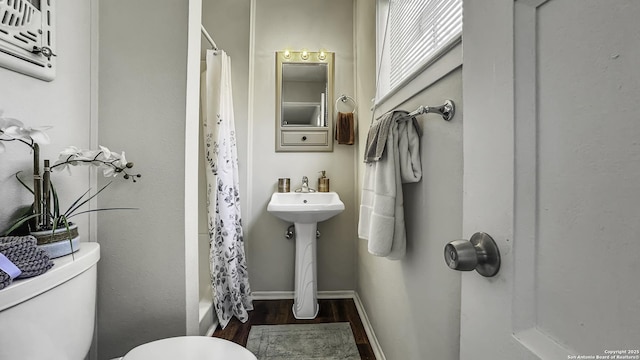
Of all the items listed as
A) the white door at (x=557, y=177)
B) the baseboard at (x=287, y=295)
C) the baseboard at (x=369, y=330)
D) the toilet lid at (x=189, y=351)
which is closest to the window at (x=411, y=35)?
the white door at (x=557, y=177)

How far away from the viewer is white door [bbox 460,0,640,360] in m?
0.23

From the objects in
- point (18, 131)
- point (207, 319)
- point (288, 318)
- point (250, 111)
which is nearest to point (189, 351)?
point (18, 131)

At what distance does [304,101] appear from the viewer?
198cm

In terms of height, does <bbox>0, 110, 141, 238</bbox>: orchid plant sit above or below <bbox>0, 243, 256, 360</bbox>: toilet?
above

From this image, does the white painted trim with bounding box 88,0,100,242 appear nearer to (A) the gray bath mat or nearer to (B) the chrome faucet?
(A) the gray bath mat

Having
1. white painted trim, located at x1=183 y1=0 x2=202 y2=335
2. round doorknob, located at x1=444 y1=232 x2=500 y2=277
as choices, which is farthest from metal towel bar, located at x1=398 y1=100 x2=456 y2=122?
white painted trim, located at x1=183 y1=0 x2=202 y2=335

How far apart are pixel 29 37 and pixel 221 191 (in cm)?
100

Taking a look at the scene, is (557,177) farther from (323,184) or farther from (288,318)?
(288,318)

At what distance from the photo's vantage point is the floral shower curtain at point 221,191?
60.8 inches

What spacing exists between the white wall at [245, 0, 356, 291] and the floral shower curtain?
0.31 metres

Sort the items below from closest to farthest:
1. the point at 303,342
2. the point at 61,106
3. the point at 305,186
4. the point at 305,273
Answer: the point at 61,106, the point at 303,342, the point at 305,273, the point at 305,186

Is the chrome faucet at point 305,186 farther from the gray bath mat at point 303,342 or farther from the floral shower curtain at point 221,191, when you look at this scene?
the gray bath mat at point 303,342

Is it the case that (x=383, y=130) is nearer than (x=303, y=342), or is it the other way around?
(x=383, y=130)

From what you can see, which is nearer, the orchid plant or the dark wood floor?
the orchid plant
